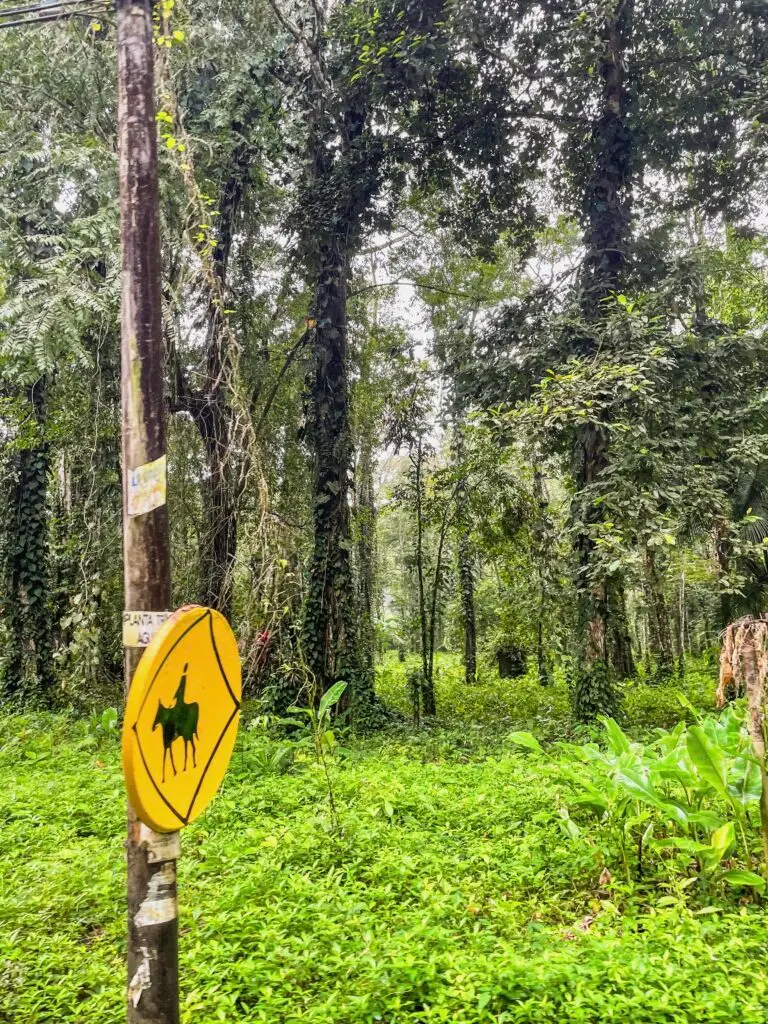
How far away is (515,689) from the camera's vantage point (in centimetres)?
1275

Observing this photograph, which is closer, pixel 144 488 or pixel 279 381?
pixel 144 488

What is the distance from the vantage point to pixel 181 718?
1.93m

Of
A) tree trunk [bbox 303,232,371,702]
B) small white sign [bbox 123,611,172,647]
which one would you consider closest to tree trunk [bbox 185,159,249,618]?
tree trunk [bbox 303,232,371,702]

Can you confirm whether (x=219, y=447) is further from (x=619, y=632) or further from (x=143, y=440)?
(x=619, y=632)

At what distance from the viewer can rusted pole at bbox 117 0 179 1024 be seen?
2006 millimetres

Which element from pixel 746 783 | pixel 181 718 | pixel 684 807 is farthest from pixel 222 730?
pixel 746 783

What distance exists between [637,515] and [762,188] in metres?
5.59

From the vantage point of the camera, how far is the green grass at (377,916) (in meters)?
2.67

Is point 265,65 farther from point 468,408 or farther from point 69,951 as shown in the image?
point 69,951

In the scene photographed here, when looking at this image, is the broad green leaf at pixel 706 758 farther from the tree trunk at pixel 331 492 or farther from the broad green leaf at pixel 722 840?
the tree trunk at pixel 331 492

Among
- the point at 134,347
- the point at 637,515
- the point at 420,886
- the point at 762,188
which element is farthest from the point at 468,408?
the point at 134,347

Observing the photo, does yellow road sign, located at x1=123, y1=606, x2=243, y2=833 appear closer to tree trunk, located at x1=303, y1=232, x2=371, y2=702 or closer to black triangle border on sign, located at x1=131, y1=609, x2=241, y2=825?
black triangle border on sign, located at x1=131, y1=609, x2=241, y2=825

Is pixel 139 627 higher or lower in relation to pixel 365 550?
lower

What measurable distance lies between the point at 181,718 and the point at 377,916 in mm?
2166
